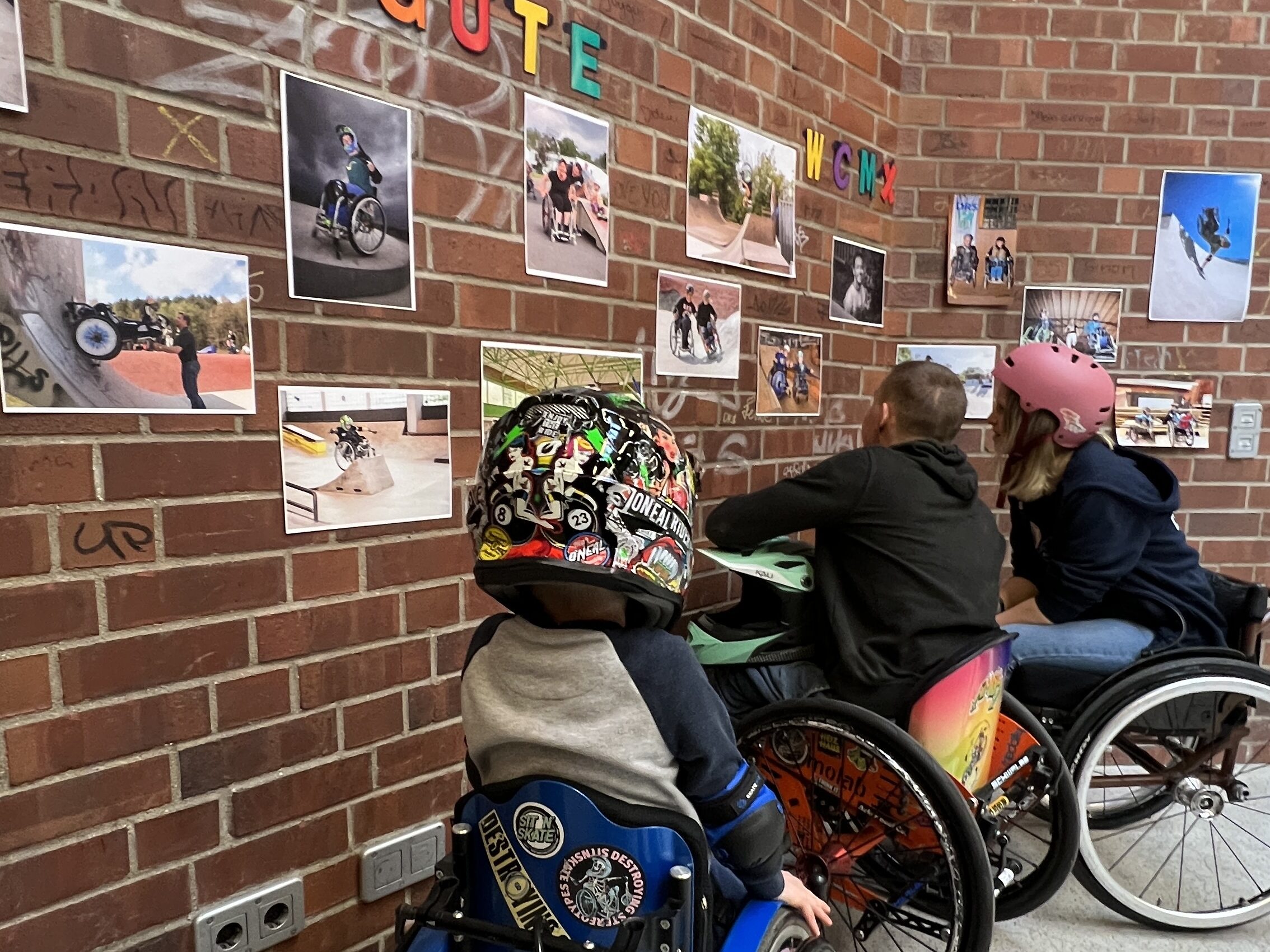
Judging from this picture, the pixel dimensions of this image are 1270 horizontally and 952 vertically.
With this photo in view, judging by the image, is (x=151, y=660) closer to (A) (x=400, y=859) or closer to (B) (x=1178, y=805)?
(A) (x=400, y=859)

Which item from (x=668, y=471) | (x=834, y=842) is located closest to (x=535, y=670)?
(x=668, y=471)

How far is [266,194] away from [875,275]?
2033mm

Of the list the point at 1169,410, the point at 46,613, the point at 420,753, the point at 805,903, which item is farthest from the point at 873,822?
the point at 1169,410

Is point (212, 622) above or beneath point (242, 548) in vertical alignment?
beneath

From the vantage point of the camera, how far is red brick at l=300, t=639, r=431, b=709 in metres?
1.43

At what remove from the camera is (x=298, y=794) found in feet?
4.69

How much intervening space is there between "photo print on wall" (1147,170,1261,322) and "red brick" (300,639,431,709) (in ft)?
8.66

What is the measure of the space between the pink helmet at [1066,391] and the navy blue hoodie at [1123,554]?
0.22 feet

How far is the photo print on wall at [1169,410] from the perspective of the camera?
2680mm

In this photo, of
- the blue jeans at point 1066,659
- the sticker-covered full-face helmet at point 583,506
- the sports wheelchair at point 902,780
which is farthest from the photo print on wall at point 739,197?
the blue jeans at point 1066,659

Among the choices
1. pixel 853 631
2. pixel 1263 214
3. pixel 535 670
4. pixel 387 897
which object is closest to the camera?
pixel 535 670

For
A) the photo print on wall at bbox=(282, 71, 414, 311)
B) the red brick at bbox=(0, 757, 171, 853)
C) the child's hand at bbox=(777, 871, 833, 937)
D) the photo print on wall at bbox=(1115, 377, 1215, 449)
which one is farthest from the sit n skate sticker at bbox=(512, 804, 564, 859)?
the photo print on wall at bbox=(1115, 377, 1215, 449)

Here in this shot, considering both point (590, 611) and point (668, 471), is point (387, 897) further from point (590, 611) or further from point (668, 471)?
point (668, 471)

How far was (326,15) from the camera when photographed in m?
1.33
